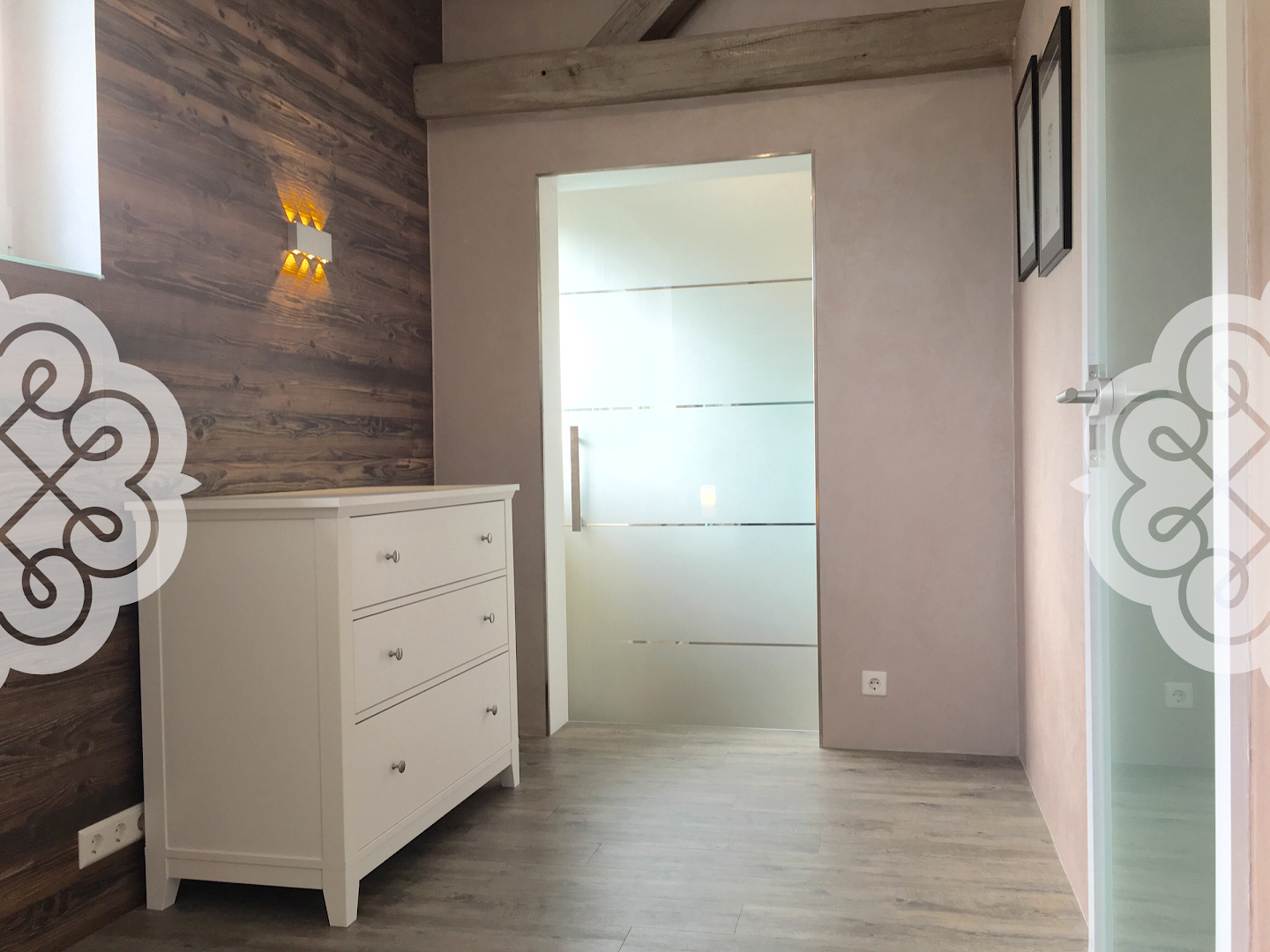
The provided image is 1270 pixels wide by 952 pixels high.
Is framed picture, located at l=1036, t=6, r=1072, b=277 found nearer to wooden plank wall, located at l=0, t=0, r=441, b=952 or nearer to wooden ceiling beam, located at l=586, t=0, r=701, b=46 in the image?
wooden ceiling beam, located at l=586, t=0, r=701, b=46

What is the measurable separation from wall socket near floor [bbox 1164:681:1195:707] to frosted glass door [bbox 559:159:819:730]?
7.38 feet

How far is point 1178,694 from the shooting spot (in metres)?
1.34

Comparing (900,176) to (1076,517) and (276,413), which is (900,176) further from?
(276,413)

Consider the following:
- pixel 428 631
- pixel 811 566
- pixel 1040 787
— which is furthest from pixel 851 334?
pixel 428 631

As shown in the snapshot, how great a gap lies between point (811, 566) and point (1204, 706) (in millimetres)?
2412

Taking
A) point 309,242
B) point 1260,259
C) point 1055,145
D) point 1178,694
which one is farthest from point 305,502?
point 1055,145

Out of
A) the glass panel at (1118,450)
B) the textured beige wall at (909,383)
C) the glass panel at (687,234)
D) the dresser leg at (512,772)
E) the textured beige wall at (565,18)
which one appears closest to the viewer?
the glass panel at (1118,450)

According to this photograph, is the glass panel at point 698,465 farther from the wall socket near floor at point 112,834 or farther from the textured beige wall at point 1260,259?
the textured beige wall at point 1260,259

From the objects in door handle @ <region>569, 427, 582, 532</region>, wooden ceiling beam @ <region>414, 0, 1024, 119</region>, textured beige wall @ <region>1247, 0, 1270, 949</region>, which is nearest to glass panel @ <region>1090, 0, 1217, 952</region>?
textured beige wall @ <region>1247, 0, 1270, 949</region>

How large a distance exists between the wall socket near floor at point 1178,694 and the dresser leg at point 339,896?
66.3 inches

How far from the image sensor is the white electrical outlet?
3.48 metres

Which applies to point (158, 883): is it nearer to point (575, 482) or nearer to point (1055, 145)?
point (575, 482)

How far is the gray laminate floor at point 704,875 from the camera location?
2.13 metres

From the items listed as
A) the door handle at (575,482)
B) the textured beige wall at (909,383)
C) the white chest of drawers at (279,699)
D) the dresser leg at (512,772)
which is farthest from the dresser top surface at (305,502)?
the textured beige wall at (909,383)
